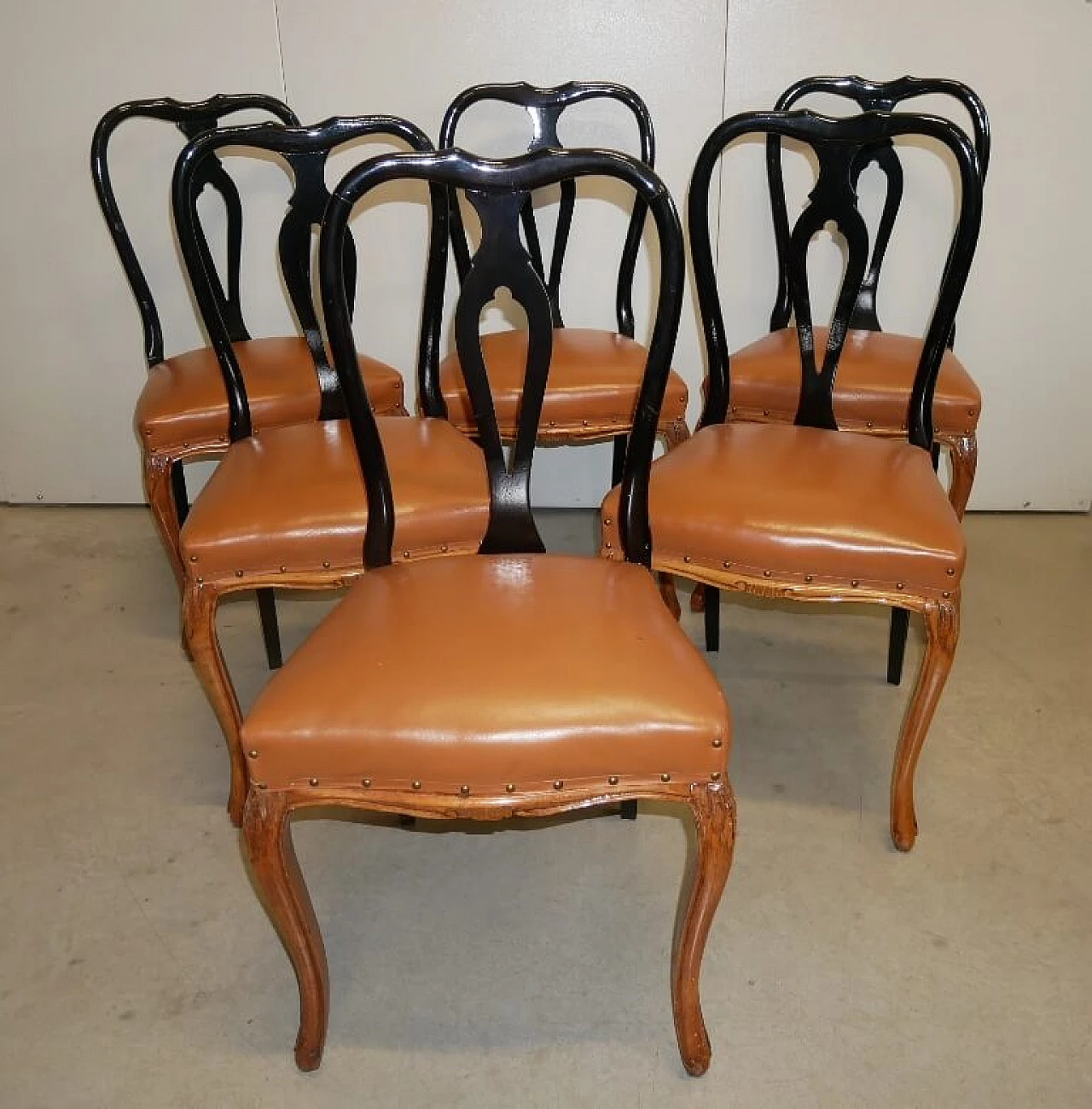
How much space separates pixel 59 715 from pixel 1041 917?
67.9 inches

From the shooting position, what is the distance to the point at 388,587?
1370mm

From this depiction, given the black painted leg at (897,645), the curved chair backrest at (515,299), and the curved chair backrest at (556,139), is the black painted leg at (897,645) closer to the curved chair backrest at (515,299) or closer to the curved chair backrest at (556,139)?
the curved chair backrest at (515,299)

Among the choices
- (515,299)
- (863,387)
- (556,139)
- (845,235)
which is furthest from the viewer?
(556,139)

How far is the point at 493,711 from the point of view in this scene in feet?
3.72

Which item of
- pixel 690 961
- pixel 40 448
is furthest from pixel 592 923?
pixel 40 448

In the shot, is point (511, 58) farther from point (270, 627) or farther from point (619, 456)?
point (270, 627)

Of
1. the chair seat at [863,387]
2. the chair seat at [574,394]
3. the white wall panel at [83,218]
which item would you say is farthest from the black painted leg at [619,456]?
the white wall panel at [83,218]

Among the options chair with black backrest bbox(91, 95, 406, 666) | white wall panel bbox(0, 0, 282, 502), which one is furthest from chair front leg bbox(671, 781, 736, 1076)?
white wall panel bbox(0, 0, 282, 502)

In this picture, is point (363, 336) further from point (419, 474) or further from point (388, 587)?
point (388, 587)

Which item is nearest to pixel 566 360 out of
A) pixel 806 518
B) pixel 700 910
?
pixel 806 518

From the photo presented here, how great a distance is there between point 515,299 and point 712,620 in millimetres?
939

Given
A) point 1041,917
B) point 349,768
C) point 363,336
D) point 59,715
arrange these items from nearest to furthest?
point 349,768 → point 1041,917 → point 59,715 → point 363,336

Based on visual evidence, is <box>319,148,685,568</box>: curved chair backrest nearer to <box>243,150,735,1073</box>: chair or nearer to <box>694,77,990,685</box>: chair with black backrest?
<box>243,150,735,1073</box>: chair

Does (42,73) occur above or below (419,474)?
above
